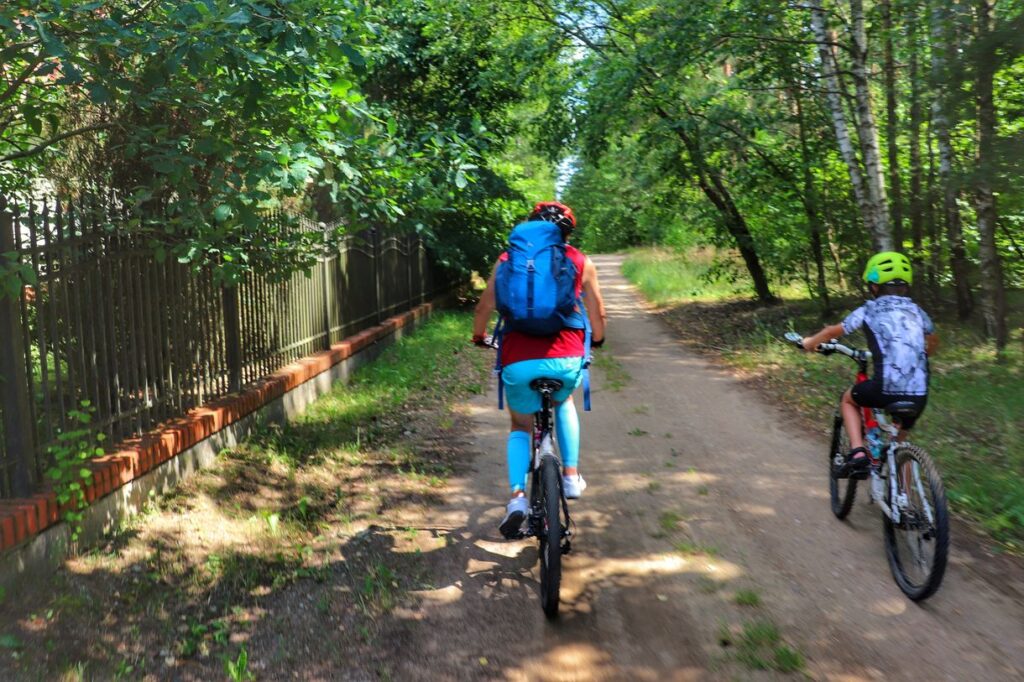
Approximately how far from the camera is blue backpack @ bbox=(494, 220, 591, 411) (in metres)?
4.35

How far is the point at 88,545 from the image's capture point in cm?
462

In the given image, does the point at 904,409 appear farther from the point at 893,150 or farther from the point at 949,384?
the point at 893,150

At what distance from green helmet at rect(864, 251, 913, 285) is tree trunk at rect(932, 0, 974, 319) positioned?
136 inches

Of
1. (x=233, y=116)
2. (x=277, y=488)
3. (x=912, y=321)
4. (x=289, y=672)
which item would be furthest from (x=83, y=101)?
(x=912, y=321)

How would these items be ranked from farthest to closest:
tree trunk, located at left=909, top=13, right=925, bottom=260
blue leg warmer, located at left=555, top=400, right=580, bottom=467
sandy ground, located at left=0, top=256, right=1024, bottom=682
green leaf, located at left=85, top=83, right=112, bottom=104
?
tree trunk, located at left=909, top=13, right=925, bottom=260
blue leg warmer, located at left=555, top=400, right=580, bottom=467
green leaf, located at left=85, top=83, right=112, bottom=104
sandy ground, located at left=0, top=256, right=1024, bottom=682

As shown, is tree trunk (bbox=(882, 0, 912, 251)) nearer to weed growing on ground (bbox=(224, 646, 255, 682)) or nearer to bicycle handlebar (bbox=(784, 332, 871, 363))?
bicycle handlebar (bbox=(784, 332, 871, 363))

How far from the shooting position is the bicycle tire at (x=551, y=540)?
13.2 ft

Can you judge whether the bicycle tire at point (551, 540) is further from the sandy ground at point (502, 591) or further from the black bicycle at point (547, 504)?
the sandy ground at point (502, 591)

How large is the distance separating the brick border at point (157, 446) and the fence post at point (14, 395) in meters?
0.14

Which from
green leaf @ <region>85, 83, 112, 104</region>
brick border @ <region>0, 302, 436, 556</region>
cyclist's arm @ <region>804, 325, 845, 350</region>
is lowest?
brick border @ <region>0, 302, 436, 556</region>

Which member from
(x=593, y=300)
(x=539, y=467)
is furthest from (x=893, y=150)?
(x=539, y=467)

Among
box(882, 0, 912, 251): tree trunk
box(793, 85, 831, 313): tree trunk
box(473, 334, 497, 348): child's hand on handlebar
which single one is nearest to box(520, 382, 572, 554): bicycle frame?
box(473, 334, 497, 348): child's hand on handlebar

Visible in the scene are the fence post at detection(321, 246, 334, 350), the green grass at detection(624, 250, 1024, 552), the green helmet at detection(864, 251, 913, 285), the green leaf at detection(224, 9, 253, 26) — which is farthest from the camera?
the fence post at detection(321, 246, 334, 350)

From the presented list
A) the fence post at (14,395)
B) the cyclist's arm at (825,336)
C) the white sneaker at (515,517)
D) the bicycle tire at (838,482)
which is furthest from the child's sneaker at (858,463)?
the fence post at (14,395)
